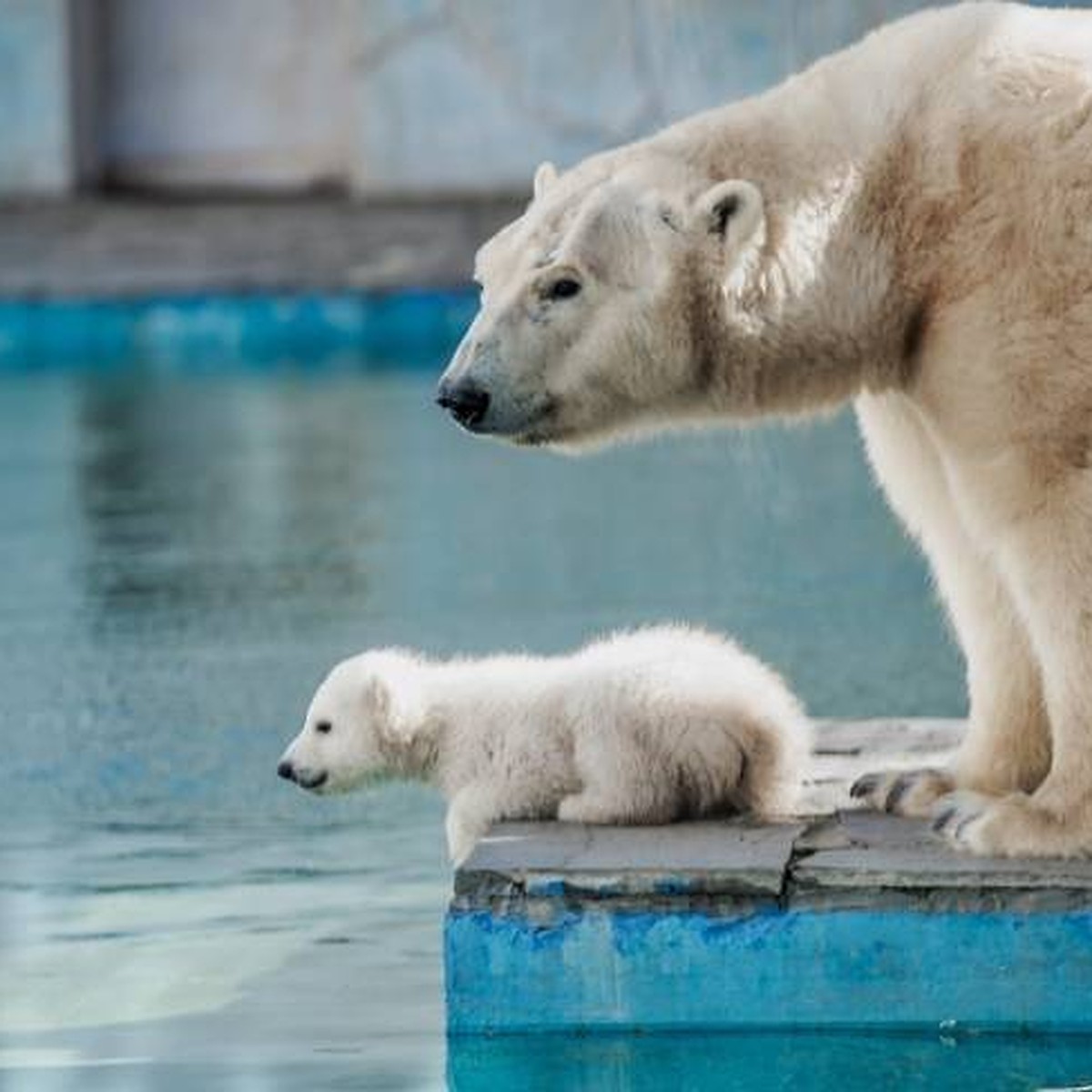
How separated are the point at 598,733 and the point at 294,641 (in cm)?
340

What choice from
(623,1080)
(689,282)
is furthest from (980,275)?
(623,1080)

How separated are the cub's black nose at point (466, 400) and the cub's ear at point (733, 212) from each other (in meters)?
0.33

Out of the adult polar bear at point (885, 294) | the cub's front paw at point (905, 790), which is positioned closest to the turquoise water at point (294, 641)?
the cub's front paw at point (905, 790)

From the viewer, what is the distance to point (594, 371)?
4.39 meters

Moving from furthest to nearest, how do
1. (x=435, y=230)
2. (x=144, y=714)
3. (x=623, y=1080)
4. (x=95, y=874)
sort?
1. (x=435, y=230)
2. (x=144, y=714)
3. (x=95, y=874)
4. (x=623, y=1080)

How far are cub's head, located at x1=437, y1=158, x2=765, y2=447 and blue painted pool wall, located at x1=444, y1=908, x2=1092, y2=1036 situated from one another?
0.62m

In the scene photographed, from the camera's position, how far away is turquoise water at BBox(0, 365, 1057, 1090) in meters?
4.57

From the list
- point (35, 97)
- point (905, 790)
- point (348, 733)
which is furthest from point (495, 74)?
point (905, 790)

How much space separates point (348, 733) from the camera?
4984 millimetres

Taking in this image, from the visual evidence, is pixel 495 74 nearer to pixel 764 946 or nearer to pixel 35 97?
pixel 35 97

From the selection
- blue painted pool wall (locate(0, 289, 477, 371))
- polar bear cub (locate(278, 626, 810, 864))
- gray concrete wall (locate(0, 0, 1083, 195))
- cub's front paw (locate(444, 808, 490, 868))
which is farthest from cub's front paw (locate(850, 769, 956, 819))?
gray concrete wall (locate(0, 0, 1083, 195))

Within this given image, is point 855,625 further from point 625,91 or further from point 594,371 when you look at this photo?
point 625,91

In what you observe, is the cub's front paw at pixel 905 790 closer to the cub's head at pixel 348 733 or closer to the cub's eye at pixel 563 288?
the cub's head at pixel 348 733

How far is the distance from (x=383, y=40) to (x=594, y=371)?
43.9ft
